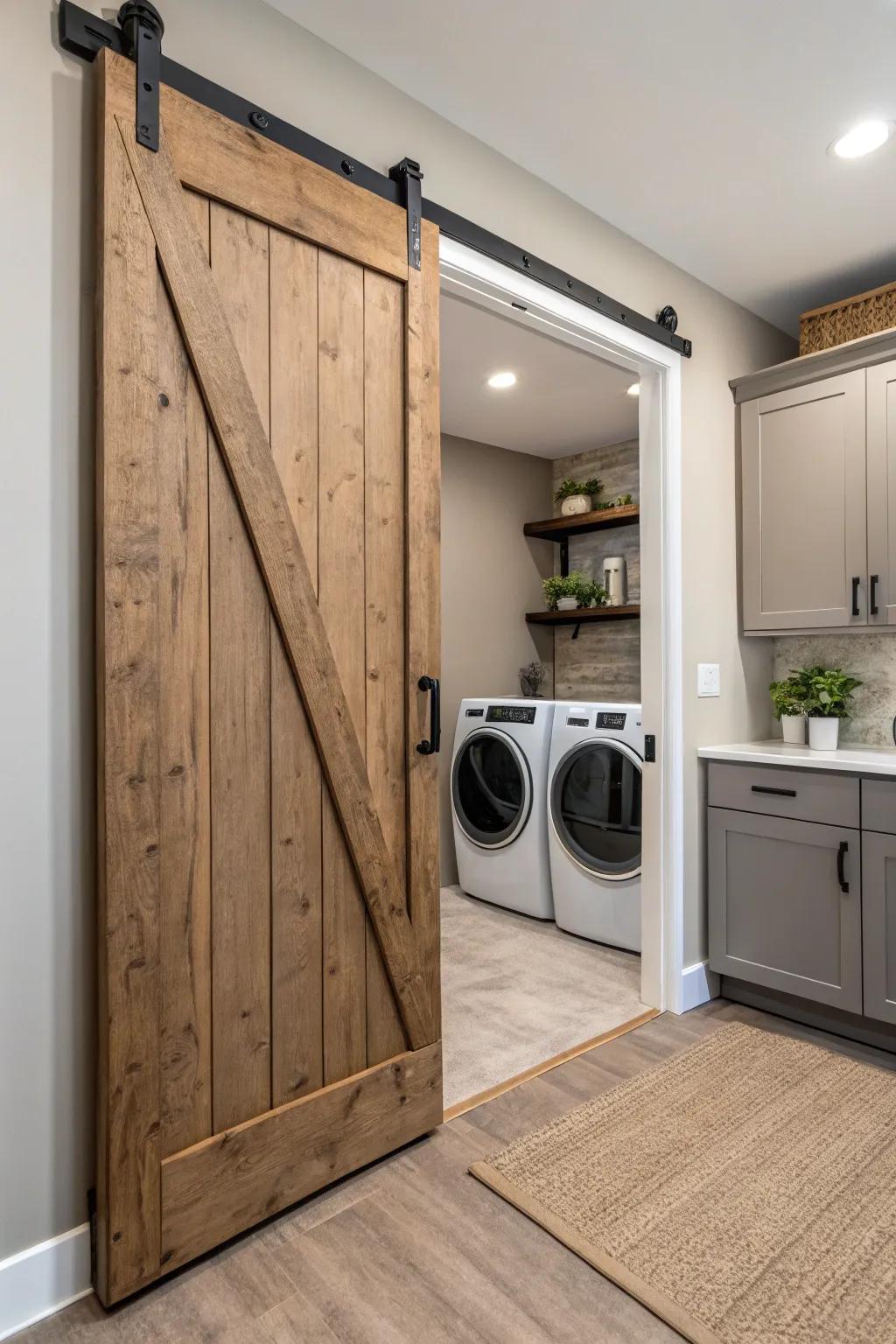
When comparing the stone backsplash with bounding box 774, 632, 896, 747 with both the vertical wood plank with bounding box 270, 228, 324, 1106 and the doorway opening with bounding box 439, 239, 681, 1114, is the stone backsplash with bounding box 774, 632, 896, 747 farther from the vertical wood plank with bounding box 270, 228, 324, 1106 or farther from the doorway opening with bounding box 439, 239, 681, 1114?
the vertical wood plank with bounding box 270, 228, 324, 1106

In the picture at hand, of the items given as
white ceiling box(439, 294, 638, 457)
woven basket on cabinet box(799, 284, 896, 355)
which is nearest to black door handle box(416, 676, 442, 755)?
white ceiling box(439, 294, 638, 457)

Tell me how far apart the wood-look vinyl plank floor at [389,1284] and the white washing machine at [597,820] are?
5.10ft

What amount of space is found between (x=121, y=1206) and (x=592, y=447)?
4130 millimetres

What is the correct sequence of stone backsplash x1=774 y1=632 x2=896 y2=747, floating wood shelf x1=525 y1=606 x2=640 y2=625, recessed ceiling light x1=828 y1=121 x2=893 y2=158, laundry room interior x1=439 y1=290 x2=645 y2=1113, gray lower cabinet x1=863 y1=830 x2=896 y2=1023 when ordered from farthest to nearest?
floating wood shelf x1=525 y1=606 x2=640 y2=625 → stone backsplash x1=774 y1=632 x2=896 y2=747 → laundry room interior x1=439 y1=290 x2=645 y2=1113 → gray lower cabinet x1=863 y1=830 x2=896 y2=1023 → recessed ceiling light x1=828 y1=121 x2=893 y2=158

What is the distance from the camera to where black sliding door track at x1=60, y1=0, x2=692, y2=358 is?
1.43m

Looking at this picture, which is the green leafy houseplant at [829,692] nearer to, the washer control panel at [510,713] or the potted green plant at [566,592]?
the washer control panel at [510,713]

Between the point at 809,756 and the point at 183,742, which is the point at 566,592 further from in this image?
the point at 183,742

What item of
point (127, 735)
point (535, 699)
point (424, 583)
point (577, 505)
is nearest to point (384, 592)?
point (424, 583)

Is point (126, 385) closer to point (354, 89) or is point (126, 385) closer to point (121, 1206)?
point (354, 89)

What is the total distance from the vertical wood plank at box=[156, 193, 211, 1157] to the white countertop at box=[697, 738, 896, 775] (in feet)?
6.03

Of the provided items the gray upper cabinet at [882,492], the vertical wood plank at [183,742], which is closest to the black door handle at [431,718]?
the vertical wood plank at [183,742]

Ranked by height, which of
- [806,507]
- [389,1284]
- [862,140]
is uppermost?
[862,140]

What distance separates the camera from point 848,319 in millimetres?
2758

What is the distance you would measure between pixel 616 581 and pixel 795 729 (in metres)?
1.58
